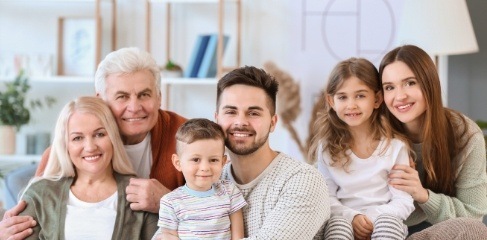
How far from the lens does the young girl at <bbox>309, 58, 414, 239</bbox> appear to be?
260 cm

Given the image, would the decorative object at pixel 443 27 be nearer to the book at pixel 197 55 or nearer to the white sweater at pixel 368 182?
the book at pixel 197 55

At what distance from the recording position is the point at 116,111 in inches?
104

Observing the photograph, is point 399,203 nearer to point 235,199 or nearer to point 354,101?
point 354,101

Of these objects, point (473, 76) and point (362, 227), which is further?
point (473, 76)

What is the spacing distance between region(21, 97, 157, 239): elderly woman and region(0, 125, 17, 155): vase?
201cm

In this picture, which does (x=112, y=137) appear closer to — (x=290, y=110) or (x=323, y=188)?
(x=323, y=188)

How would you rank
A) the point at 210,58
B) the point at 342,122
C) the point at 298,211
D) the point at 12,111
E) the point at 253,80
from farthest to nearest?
the point at 210,58 → the point at 12,111 → the point at 342,122 → the point at 253,80 → the point at 298,211

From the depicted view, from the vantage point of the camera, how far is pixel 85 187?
252 cm

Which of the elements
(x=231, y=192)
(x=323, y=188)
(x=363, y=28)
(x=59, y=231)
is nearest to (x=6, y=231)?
(x=59, y=231)

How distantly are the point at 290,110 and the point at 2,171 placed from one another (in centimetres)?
180

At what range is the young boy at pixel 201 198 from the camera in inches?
87.0

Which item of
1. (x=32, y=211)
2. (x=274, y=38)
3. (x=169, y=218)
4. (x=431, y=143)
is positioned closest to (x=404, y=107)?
(x=431, y=143)

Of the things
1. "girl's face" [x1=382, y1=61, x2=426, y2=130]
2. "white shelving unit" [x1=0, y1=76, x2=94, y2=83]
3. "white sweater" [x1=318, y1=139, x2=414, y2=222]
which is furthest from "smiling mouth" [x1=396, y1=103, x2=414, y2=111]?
"white shelving unit" [x1=0, y1=76, x2=94, y2=83]

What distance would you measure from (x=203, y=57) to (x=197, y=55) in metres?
0.04
